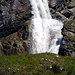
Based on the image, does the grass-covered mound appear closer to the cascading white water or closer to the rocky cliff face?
the cascading white water

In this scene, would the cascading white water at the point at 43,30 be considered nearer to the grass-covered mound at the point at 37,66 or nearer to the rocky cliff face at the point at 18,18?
the rocky cliff face at the point at 18,18

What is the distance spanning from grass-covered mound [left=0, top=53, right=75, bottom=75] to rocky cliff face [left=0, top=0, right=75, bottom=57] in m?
15.1

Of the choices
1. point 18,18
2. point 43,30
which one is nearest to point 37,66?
point 43,30

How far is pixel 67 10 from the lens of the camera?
3238cm

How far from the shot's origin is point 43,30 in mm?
29828

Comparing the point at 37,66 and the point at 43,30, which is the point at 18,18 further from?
the point at 37,66

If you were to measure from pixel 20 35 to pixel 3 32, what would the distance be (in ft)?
20.8

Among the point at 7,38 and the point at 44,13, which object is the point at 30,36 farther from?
the point at 44,13

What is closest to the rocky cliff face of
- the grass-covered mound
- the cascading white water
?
the cascading white water

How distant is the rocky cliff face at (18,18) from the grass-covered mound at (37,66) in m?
15.1

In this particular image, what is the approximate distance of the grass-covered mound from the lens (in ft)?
33.6

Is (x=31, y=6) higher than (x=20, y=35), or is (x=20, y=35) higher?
(x=31, y=6)

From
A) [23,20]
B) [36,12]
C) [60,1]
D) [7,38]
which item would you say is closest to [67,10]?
[60,1]

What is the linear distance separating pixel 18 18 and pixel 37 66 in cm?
2367
